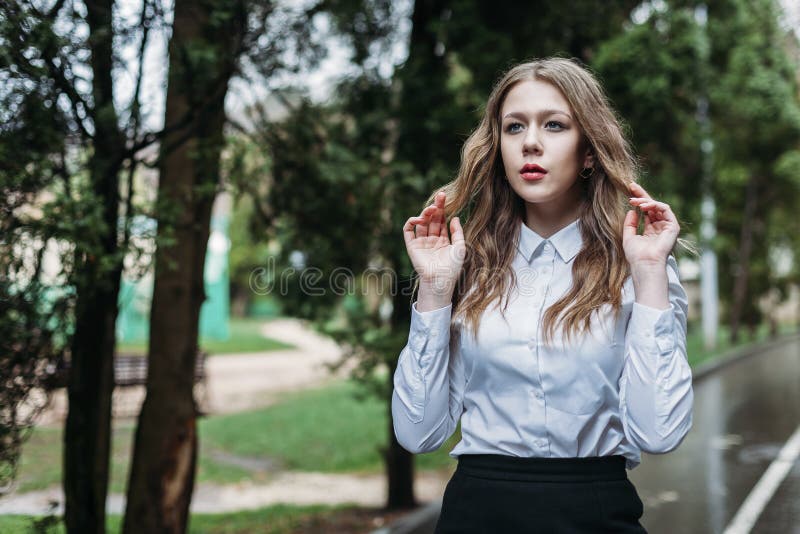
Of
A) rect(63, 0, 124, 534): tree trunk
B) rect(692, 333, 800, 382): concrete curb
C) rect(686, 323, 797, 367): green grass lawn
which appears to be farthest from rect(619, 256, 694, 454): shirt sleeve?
rect(686, 323, 797, 367): green grass lawn

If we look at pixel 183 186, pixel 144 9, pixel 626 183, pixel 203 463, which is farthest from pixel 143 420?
pixel 203 463

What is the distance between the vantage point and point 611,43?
7.95 meters

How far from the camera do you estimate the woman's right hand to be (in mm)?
2225

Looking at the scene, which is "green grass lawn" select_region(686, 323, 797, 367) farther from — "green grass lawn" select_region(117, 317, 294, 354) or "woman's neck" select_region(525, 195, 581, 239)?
"woman's neck" select_region(525, 195, 581, 239)

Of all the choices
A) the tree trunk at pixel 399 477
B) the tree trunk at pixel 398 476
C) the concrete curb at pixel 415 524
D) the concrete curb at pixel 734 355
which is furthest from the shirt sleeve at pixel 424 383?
the concrete curb at pixel 734 355

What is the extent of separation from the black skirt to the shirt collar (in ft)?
1.83

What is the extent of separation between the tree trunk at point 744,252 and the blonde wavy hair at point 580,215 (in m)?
27.3

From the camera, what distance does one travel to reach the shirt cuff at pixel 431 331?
217 centimetres

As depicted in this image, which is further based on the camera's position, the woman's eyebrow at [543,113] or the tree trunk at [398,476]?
the tree trunk at [398,476]

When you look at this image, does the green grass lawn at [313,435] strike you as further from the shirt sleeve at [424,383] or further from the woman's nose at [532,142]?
the woman's nose at [532,142]

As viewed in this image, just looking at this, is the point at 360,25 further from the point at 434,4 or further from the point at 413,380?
the point at 413,380

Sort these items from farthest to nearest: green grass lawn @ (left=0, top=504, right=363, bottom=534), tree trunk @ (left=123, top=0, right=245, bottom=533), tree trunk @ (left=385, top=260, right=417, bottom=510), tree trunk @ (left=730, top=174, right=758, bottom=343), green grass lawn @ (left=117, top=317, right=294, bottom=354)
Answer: green grass lawn @ (left=117, top=317, right=294, bottom=354)
tree trunk @ (left=730, top=174, right=758, bottom=343)
tree trunk @ (left=385, top=260, right=417, bottom=510)
green grass lawn @ (left=0, top=504, right=363, bottom=534)
tree trunk @ (left=123, top=0, right=245, bottom=533)

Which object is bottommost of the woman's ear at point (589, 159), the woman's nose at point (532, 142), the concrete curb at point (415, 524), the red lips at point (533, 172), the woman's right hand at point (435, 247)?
the concrete curb at point (415, 524)

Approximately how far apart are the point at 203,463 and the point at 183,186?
741cm
